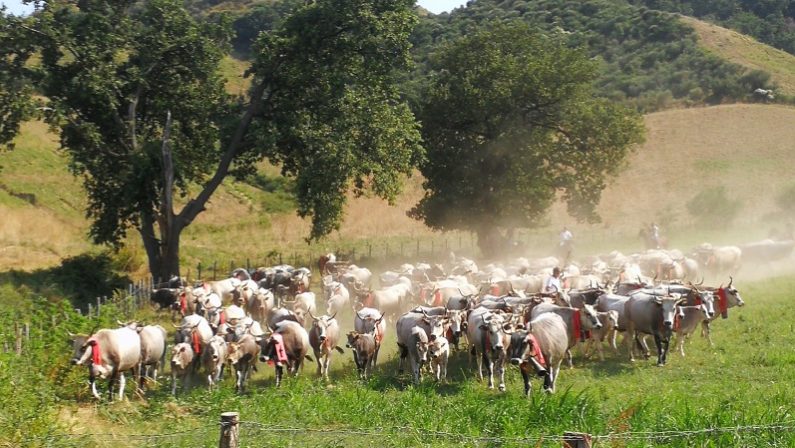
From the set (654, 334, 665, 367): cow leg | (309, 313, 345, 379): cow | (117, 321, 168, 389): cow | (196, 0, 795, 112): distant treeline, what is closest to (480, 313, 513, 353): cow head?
(309, 313, 345, 379): cow

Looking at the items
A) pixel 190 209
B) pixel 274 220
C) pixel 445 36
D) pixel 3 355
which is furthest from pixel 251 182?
pixel 3 355

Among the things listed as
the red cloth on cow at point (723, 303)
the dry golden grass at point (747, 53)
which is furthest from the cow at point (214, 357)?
the dry golden grass at point (747, 53)

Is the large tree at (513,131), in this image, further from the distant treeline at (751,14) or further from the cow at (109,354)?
the distant treeline at (751,14)

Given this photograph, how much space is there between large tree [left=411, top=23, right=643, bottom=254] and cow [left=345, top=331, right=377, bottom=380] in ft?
71.8

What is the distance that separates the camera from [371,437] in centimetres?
1357

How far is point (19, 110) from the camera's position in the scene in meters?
29.8

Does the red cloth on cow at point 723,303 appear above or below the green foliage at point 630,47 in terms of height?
below

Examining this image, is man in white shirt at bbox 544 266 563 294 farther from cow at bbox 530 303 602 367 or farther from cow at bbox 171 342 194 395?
cow at bbox 171 342 194 395

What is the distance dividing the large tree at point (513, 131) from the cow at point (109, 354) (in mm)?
24853

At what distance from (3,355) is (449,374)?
31.1 ft

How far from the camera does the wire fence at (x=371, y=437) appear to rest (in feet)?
39.2

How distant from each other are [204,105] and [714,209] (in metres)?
34.5

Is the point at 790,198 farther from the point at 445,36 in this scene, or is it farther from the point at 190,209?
the point at 445,36

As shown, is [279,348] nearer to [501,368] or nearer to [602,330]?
[501,368]
